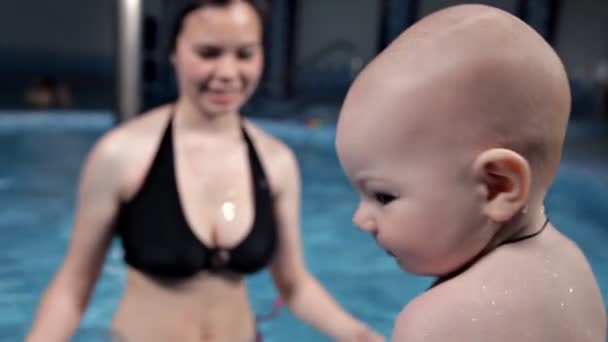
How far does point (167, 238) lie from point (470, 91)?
1412 millimetres

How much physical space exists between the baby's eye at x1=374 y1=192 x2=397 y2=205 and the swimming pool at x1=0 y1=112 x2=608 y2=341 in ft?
6.55

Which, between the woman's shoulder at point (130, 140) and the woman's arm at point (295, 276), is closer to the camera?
the woman's shoulder at point (130, 140)

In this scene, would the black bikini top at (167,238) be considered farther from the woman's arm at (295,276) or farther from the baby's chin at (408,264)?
the baby's chin at (408,264)

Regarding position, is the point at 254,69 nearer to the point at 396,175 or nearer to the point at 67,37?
the point at 396,175

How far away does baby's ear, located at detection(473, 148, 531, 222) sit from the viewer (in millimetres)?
849

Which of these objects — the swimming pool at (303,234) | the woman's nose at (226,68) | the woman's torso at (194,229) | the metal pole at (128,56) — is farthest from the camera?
the metal pole at (128,56)

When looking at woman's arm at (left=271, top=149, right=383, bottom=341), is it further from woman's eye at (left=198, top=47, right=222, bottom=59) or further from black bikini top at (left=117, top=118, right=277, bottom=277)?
woman's eye at (left=198, top=47, right=222, bottom=59)

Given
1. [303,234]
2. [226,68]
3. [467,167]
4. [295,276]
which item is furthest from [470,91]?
[303,234]

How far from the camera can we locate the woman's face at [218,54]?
2.03 metres

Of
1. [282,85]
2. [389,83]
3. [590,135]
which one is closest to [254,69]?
[389,83]

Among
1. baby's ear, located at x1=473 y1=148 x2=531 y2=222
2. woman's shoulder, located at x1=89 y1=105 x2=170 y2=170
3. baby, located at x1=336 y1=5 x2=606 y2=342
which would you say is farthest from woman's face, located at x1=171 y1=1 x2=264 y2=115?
baby's ear, located at x1=473 y1=148 x2=531 y2=222

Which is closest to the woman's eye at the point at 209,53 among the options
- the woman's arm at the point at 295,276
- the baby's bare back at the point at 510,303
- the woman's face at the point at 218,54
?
the woman's face at the point at 218,54

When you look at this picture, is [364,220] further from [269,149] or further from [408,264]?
[269,149]

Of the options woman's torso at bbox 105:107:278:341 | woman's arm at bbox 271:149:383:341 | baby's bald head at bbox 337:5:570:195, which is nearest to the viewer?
baby's bald head at bbox 337:5:570:195
